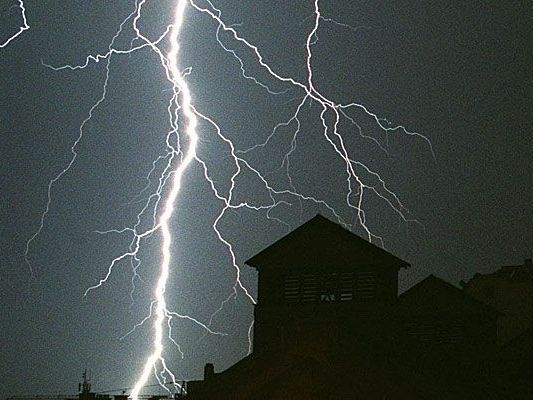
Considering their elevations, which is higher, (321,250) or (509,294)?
(509,294)

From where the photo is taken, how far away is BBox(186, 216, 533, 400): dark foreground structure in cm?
1552

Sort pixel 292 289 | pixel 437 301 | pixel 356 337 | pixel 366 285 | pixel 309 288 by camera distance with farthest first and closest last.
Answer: pixel 437 301, pixel 292 289, pixel 309 288, pixel 366 285, pixel 356 337

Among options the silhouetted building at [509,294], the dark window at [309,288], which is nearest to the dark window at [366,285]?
the dark window at [309,288]

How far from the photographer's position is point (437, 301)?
22375 millimetres

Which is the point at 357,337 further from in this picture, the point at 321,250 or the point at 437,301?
the point at 437,301

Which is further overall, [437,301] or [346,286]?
[437,301]

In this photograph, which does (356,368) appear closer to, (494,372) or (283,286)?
(494,372)

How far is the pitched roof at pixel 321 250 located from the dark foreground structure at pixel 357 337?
0.02 metres

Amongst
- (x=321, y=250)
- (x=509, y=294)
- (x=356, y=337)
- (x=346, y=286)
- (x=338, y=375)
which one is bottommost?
(x=338, y=375)

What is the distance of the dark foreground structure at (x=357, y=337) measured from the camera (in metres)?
15.5

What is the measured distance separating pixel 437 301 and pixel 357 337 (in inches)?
265

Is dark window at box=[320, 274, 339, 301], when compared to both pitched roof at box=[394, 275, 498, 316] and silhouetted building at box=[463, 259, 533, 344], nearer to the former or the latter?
pitched roof at box=[394, 275, 498, 316]

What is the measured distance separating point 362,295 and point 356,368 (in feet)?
15.8

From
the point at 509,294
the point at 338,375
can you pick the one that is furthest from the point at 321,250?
the point at 509,294
